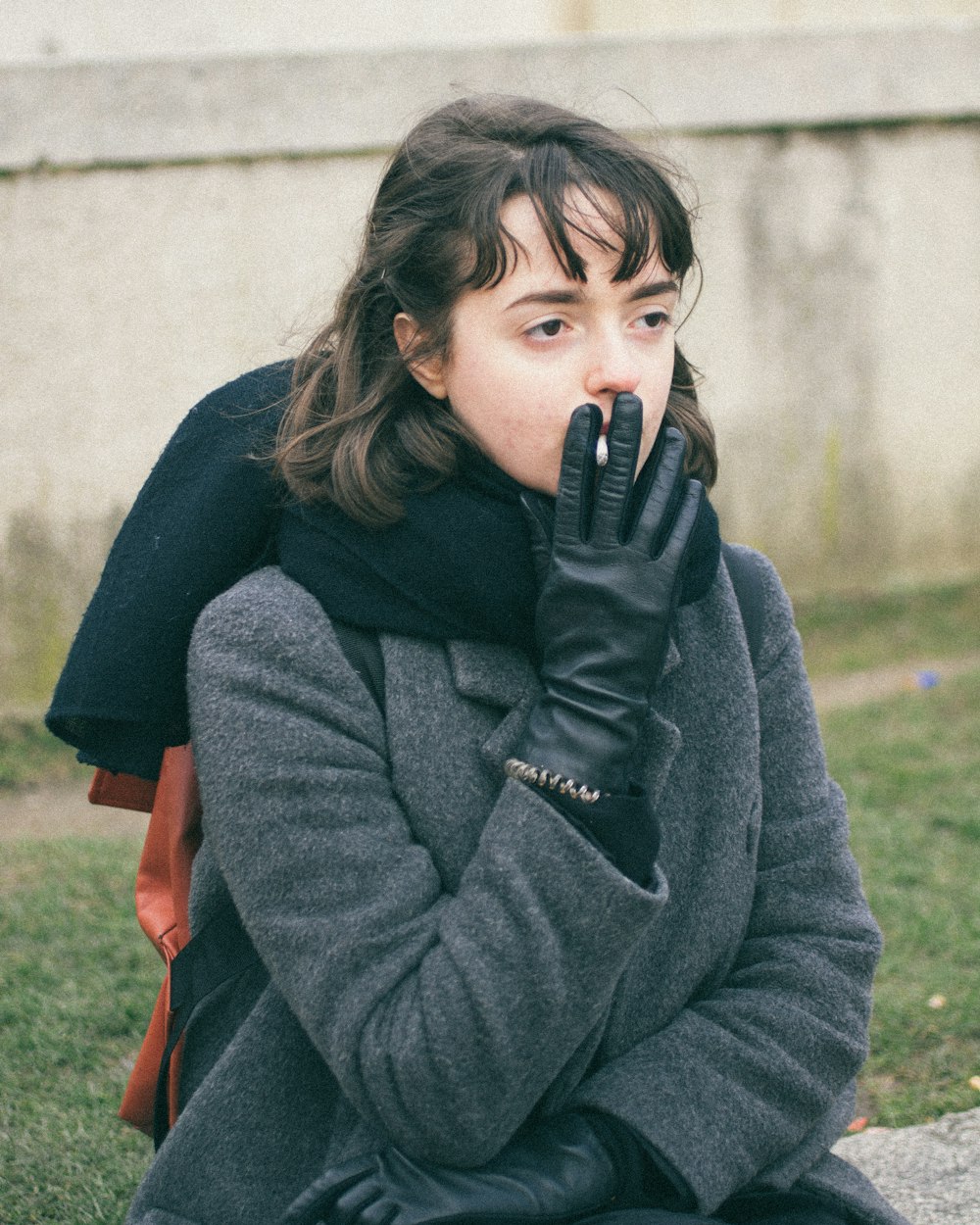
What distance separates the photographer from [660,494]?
1646 millimetres

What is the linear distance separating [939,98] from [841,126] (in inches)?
18.7

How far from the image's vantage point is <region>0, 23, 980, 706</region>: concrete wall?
5.98 metres

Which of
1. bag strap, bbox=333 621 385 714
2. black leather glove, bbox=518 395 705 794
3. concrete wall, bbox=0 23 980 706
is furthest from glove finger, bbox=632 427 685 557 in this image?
concrete wall, bbox=0 23 980 706

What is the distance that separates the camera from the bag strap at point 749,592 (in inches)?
76.7

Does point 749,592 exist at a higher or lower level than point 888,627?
higher

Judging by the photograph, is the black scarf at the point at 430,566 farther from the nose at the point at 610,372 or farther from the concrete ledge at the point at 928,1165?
the concrete ledge at the point at 928,1165

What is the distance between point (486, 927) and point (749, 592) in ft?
2.29

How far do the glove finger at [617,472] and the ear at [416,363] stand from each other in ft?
0.98

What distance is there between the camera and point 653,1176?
1.71m

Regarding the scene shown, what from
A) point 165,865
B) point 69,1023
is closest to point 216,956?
point 165,865

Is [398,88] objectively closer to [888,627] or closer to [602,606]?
[888,627]

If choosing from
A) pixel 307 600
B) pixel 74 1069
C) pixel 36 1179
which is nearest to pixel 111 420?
pixel 74 1069

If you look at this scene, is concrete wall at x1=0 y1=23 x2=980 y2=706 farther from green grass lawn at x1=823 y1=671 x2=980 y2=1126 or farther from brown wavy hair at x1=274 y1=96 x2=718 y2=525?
brown wavy hair at x1=274 y1=96 x2=718 y2=525

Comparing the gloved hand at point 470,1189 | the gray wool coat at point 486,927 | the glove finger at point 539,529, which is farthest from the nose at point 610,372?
the gloved hand at point 470,1189
